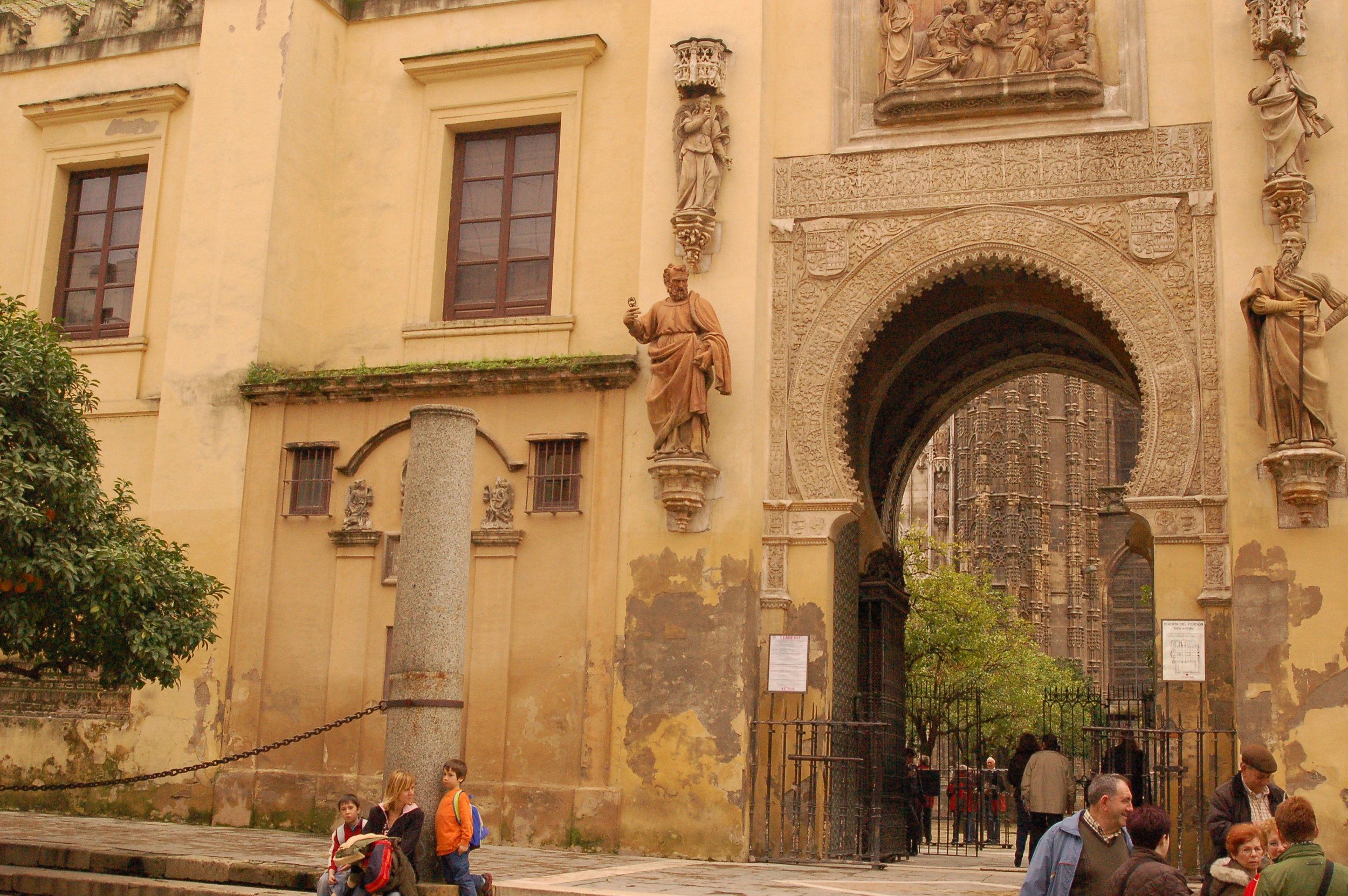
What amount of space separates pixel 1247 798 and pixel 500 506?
808 cm

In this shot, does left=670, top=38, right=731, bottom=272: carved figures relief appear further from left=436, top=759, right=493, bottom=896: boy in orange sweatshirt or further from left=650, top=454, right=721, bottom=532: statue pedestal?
left=436, top=759, right=493, bottom=896: boy in orange sweatshirt

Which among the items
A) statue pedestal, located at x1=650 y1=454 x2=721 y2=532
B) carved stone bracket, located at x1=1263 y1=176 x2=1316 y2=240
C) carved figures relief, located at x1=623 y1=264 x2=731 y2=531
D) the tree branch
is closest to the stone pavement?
the tree branch

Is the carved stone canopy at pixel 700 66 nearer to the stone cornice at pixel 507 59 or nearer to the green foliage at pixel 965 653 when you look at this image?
the stone cornice at pixel 507 59

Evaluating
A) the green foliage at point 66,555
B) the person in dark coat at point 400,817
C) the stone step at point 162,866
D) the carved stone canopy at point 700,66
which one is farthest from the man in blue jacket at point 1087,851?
the carved stone canopy at point 700,66

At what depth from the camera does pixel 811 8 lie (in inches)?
585

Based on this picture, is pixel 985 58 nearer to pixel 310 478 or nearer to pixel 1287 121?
pixel 1287 121

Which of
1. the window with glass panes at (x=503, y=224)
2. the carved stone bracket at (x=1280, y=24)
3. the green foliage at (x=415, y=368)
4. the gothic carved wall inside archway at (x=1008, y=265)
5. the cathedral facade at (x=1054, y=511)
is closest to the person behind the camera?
the carved stone bracket at (x=1280, y=24)

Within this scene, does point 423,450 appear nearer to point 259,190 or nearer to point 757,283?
point 757,283

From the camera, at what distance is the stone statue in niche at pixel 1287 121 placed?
A: 40.8 ft

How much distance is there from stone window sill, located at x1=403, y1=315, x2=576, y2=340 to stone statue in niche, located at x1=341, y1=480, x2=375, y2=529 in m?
1.74

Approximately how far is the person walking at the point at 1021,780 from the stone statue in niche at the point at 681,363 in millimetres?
4677

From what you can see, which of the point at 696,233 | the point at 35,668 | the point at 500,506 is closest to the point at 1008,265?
the point at 696,233

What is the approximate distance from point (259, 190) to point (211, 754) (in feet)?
19.5

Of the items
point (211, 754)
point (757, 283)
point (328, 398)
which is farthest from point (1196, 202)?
point (211, 754)
